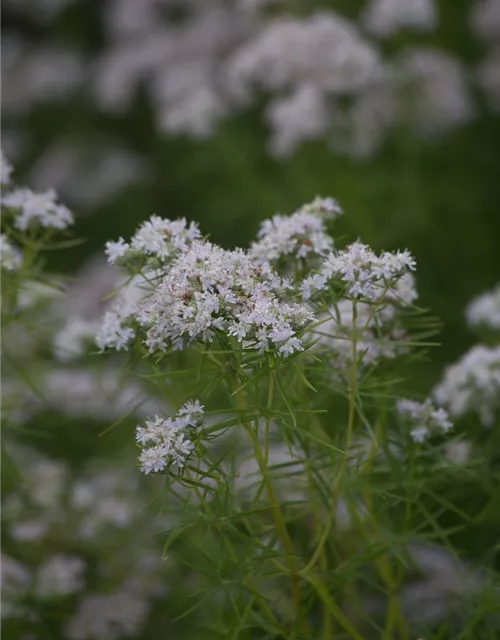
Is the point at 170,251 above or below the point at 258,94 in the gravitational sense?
below

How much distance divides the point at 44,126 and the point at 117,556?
262 centimetres

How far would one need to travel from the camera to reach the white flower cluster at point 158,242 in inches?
43.7

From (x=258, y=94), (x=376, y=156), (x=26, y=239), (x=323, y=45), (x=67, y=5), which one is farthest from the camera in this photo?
(x=67, y=5)

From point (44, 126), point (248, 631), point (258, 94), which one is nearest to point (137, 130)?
point (44, 126)

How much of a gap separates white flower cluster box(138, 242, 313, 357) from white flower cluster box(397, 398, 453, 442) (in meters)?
0.28

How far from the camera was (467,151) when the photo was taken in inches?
112

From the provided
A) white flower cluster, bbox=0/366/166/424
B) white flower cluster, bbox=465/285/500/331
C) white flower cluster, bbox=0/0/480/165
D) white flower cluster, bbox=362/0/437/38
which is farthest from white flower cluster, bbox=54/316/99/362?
white flower cluster, bbox=362/0/437/38

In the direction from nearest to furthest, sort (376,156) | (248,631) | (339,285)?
(339,285), (248,631), (376,156)

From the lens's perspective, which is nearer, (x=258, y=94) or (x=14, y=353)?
(x=14, y=353)

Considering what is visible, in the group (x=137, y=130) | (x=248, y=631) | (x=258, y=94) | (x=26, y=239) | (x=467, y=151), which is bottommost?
(x=248, y=631)

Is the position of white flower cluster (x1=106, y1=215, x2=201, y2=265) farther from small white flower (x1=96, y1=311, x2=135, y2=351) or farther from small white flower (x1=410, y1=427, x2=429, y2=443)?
small white flower (x1=410, y1=427, x2=429, y2=443)

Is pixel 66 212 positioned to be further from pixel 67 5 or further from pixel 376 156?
pixel 67 5

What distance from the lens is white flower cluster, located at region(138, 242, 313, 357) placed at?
98cm

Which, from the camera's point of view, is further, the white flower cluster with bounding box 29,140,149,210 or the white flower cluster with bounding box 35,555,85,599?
the white flower cluster with bounding box 29,140,149,210
